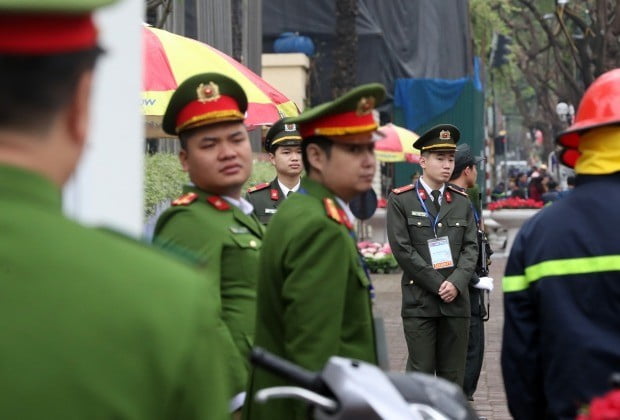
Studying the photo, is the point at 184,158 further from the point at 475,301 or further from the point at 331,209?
the point at 475,301

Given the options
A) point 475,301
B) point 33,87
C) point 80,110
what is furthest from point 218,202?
point 475,301

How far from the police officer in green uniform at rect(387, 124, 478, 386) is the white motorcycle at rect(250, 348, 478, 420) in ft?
20.2

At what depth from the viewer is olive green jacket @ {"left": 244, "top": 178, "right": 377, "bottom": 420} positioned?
13.8 feet

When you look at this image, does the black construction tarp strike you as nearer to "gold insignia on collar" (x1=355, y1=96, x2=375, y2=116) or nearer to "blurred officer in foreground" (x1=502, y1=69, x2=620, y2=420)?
"gold insignia on collar" (x1=355, y1=96, x2=375, y2=116)

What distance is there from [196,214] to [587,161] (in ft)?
5.01

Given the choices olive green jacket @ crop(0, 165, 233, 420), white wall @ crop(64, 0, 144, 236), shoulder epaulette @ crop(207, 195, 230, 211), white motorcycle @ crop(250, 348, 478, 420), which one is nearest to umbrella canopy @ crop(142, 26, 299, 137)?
shoulder epaulette @ crop(207, 195, 230, 211)

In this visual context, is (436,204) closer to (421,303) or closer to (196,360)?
(421,303)

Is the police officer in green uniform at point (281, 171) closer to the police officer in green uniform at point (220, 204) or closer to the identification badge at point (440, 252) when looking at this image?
the identification badge at point (440, 252)

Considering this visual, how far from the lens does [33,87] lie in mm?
1913

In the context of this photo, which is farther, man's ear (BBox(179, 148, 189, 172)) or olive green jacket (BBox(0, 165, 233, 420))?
man's ear (BBox(179, 148, 189, 172))

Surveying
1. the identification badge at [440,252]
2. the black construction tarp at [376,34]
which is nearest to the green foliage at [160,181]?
the identification badge at [440,252]

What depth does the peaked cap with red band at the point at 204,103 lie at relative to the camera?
5.05 meters

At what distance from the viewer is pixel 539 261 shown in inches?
168

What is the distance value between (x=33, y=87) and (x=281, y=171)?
693 centimetres
